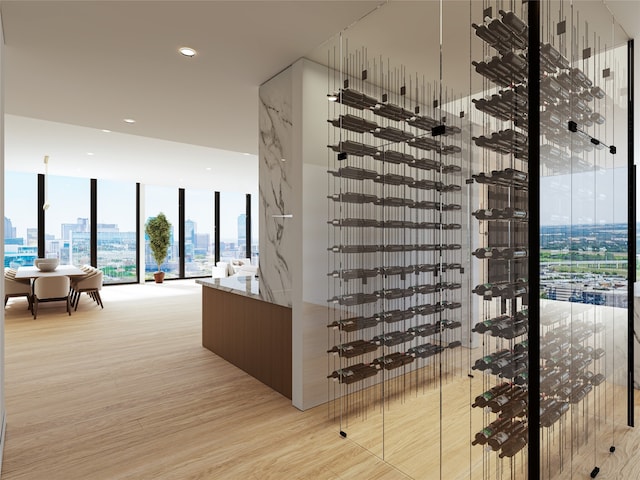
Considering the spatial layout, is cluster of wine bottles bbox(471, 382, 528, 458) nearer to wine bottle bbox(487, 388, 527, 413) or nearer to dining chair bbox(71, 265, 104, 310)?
wine bottle bbox(487, 388, 527, 413)

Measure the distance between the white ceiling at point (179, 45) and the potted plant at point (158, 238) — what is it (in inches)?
269

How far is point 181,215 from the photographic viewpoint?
12625mm

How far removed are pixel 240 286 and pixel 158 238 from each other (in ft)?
28.6

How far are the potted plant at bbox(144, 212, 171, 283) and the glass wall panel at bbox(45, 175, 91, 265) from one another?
1.65 metres

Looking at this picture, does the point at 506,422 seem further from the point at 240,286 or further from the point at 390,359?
the point at 240,286

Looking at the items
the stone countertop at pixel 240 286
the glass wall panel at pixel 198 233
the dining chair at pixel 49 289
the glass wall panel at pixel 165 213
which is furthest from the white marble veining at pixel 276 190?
the glass wall panel at pixel 198 233

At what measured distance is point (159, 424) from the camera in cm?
279

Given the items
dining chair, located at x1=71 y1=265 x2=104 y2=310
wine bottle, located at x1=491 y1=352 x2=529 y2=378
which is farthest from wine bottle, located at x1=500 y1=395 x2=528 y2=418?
dining chair, located at x1=71 y1=265 x2=104 y2=310

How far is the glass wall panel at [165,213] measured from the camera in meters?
12.0

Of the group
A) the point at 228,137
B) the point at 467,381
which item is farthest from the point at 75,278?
the point at 467,381

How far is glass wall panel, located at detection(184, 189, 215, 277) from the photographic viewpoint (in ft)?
42.0

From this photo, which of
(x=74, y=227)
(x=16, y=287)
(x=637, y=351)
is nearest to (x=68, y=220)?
(x=74, y=227)

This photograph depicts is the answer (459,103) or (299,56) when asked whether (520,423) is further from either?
(299,56)

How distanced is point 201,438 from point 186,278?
10.9m
